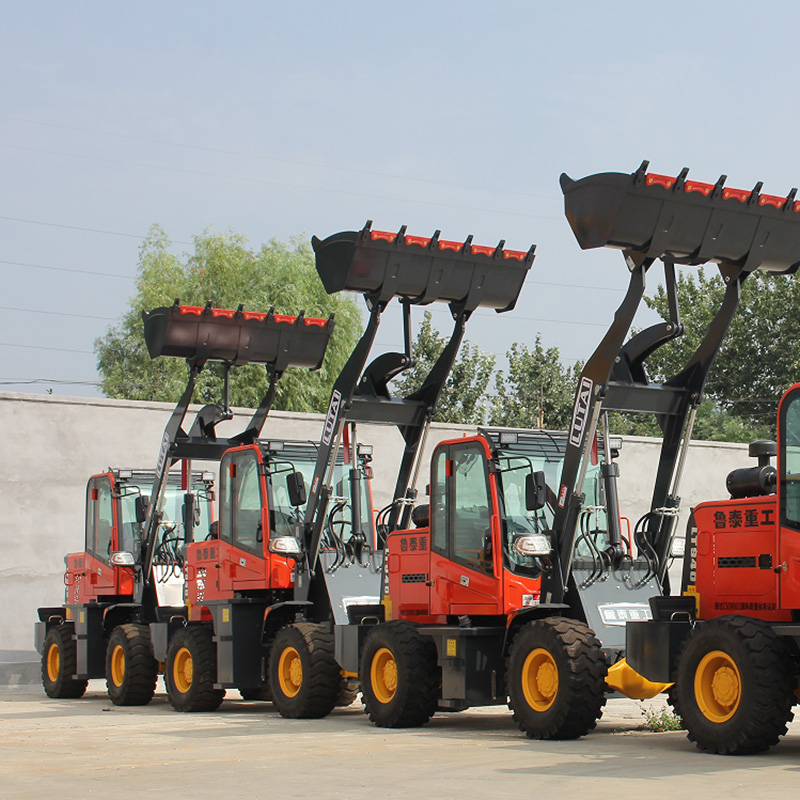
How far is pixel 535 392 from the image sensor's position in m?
44.8

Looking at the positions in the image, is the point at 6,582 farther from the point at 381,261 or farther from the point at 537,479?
the point at 537,479

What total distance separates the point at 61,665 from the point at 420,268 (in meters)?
8.53

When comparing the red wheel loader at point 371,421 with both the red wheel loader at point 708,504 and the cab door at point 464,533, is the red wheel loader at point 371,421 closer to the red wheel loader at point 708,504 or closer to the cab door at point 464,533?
the cab door at point 464,533

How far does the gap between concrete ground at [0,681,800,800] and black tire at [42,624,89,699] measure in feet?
15.6

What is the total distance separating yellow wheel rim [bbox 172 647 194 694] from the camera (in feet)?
51.6

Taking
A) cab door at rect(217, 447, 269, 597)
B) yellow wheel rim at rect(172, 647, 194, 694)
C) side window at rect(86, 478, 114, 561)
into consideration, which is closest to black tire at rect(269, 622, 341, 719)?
cab door at rect(217, 447, 269, 597)

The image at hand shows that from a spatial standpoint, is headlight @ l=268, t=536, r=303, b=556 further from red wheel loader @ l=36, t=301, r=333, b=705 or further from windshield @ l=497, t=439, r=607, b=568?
windshield @ l=497, t=439, r=607, b=568

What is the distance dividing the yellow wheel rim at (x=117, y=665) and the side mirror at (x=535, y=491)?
784 cm

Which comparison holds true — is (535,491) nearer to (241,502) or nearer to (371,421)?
(371,421)

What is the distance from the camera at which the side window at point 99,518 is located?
18500 millimetres

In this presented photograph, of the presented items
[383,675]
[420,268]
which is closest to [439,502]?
[383,675]

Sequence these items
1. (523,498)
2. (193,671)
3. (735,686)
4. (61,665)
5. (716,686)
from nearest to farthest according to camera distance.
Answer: (735,686) < (716,686) < (523,498) < (193,671) < (61,665)

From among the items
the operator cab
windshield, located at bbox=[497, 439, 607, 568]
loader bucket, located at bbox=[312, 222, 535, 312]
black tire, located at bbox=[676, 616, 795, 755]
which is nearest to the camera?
black tire, located at bbox=[676, 616, 795, 755]

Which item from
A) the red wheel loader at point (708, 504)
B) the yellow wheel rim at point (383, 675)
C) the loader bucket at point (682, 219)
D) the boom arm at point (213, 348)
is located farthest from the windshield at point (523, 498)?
the boom arm at point (213, 348)
